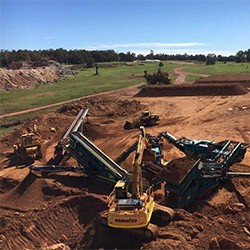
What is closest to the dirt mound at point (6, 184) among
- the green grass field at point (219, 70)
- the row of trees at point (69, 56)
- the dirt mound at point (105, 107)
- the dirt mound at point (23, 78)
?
the dirt mound at point (105, 107)

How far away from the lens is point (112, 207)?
10086 millimetres

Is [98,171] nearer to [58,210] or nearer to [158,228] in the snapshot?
[58,210]

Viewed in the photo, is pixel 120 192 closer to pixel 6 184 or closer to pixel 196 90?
pixel 6 184

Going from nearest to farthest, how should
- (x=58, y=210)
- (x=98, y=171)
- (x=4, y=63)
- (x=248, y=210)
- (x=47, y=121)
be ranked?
(x=248, y=210)
(x=58, y=210)
(x=98, y=171)
(x=47, y=121)
(x=4, y=63)

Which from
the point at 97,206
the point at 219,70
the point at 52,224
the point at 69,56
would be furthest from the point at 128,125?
the point at 69,56

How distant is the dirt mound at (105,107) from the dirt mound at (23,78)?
Answer: 75.5 ft

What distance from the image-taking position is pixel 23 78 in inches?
2239

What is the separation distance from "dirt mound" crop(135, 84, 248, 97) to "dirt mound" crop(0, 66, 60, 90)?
74.5ft

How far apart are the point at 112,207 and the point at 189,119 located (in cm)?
1781

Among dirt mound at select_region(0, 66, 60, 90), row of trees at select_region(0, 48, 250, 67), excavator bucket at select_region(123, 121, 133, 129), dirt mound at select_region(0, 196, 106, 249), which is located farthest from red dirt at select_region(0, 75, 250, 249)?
row of trees at select_region(0, 48, 250, 67)

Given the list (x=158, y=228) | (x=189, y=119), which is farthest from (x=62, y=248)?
(x=189, y=119)

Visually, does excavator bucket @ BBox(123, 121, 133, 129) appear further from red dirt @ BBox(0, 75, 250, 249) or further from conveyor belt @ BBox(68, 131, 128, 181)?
conveyor belt @ BBox(68, 131, 128, 181)

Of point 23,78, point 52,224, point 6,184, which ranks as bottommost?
point 23,78

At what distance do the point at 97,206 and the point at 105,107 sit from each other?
19326 mm
